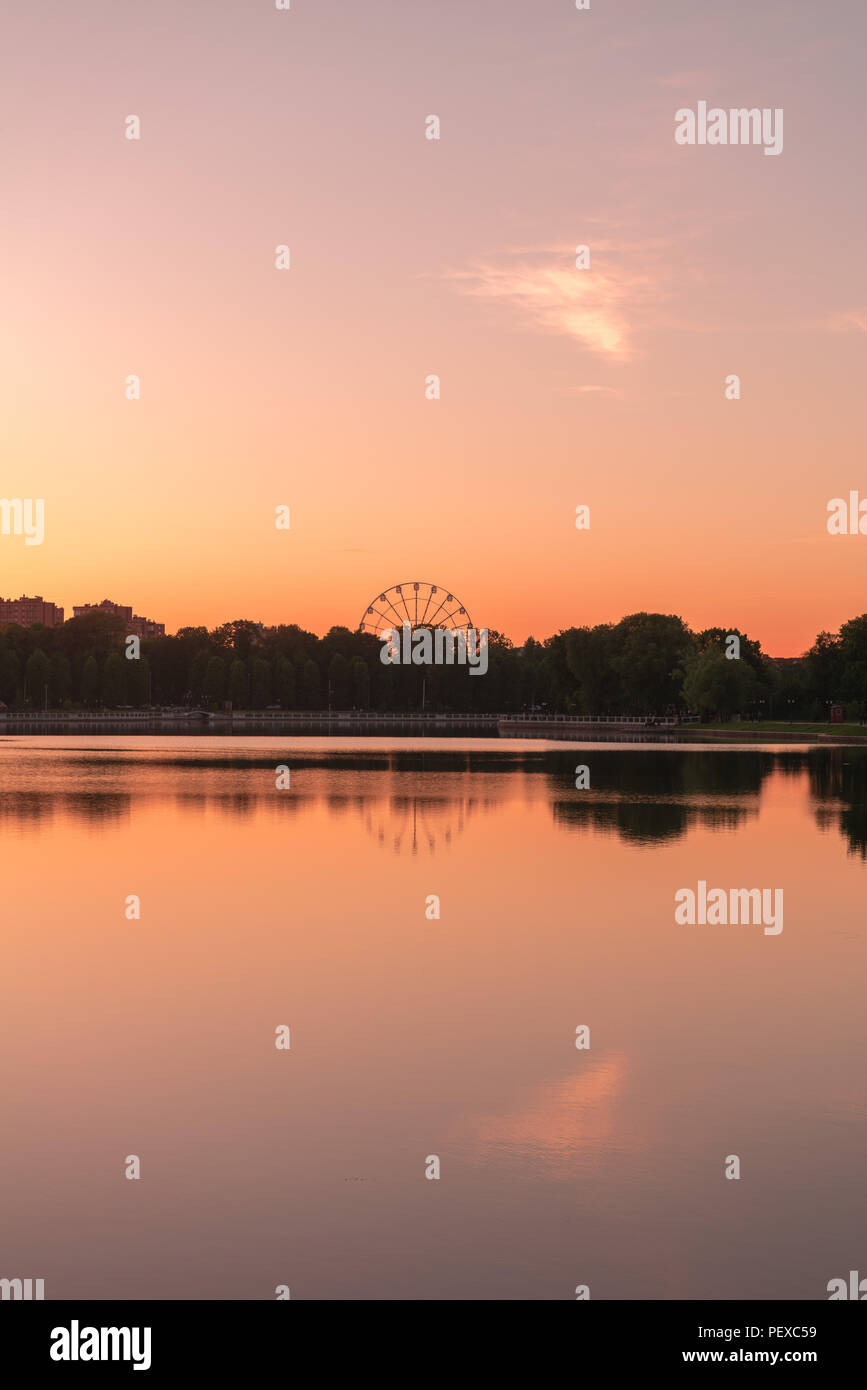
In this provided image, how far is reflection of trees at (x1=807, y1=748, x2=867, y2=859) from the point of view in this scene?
37.2m

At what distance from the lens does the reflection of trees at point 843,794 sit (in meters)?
37.2

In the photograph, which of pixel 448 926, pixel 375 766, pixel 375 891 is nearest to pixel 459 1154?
pixel 448 926

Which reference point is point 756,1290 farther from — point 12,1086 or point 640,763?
point 640,763

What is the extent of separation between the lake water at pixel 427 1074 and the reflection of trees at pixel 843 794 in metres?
6.33

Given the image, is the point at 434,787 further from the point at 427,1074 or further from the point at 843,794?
the point at 427,1074

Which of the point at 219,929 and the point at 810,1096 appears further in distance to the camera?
the point at 219,929

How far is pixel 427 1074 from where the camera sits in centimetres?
1377

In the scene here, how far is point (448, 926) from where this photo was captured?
2233 centimetres

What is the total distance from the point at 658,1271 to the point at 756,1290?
667 mm

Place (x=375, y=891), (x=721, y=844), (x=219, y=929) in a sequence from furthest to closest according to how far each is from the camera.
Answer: (x=721, y=844)
(x=375, y=891)
(x=219, y=929)

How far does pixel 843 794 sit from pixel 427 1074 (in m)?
41.7

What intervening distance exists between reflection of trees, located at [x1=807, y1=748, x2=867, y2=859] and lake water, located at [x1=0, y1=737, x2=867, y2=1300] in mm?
6335

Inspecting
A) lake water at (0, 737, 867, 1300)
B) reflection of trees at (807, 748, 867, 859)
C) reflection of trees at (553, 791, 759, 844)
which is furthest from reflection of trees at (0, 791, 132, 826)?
reflection of trees at (807, 748, 867, 859)

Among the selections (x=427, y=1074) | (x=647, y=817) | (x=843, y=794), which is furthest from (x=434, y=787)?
(x=427, y=1074)
